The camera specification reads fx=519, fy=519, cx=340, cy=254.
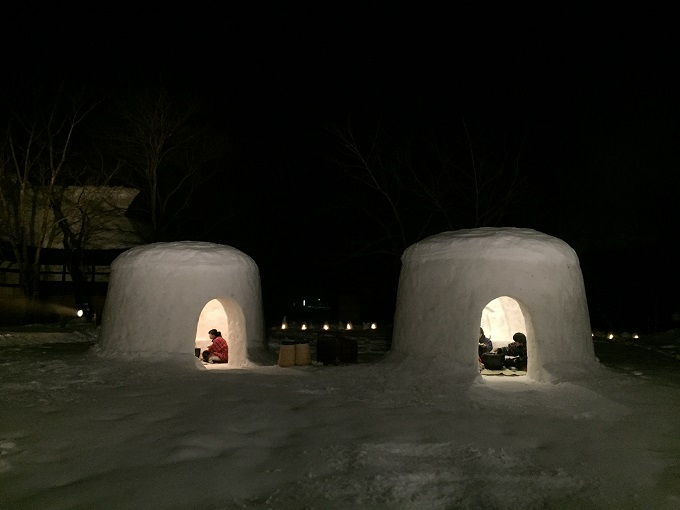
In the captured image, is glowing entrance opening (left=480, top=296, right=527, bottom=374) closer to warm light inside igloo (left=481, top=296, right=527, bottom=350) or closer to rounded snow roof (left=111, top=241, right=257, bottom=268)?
warm light inside igloo (left=481, top=296, right=527, bottom=350)

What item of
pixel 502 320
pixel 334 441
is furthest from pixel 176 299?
pixel 502 320

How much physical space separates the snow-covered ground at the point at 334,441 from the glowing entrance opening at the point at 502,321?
3678mm

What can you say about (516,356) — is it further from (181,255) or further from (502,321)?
(181,255)

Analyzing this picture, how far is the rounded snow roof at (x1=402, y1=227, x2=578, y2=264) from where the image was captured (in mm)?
8602

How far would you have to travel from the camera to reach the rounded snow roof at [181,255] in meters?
10.0

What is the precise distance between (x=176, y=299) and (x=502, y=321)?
25.5ft

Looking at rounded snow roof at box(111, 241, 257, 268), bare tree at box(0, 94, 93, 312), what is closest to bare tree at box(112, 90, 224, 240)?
bare tree at box(0, 94, 93, 312)

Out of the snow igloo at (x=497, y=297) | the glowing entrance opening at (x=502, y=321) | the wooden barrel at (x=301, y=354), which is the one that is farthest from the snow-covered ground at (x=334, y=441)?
the glowing entrance opening at (x=502, y=321)

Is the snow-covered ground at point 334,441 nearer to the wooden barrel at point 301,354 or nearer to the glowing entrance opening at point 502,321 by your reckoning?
the wooden barrel at point 301,354

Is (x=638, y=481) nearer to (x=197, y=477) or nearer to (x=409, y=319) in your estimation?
(x=197, y=477)

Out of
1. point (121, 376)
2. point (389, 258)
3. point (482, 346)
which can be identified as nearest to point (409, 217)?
point (389, 258)

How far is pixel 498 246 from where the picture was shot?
865cm

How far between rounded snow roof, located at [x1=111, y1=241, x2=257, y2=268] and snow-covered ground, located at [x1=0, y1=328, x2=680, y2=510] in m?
2.22

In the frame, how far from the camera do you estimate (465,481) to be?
4105 mm
